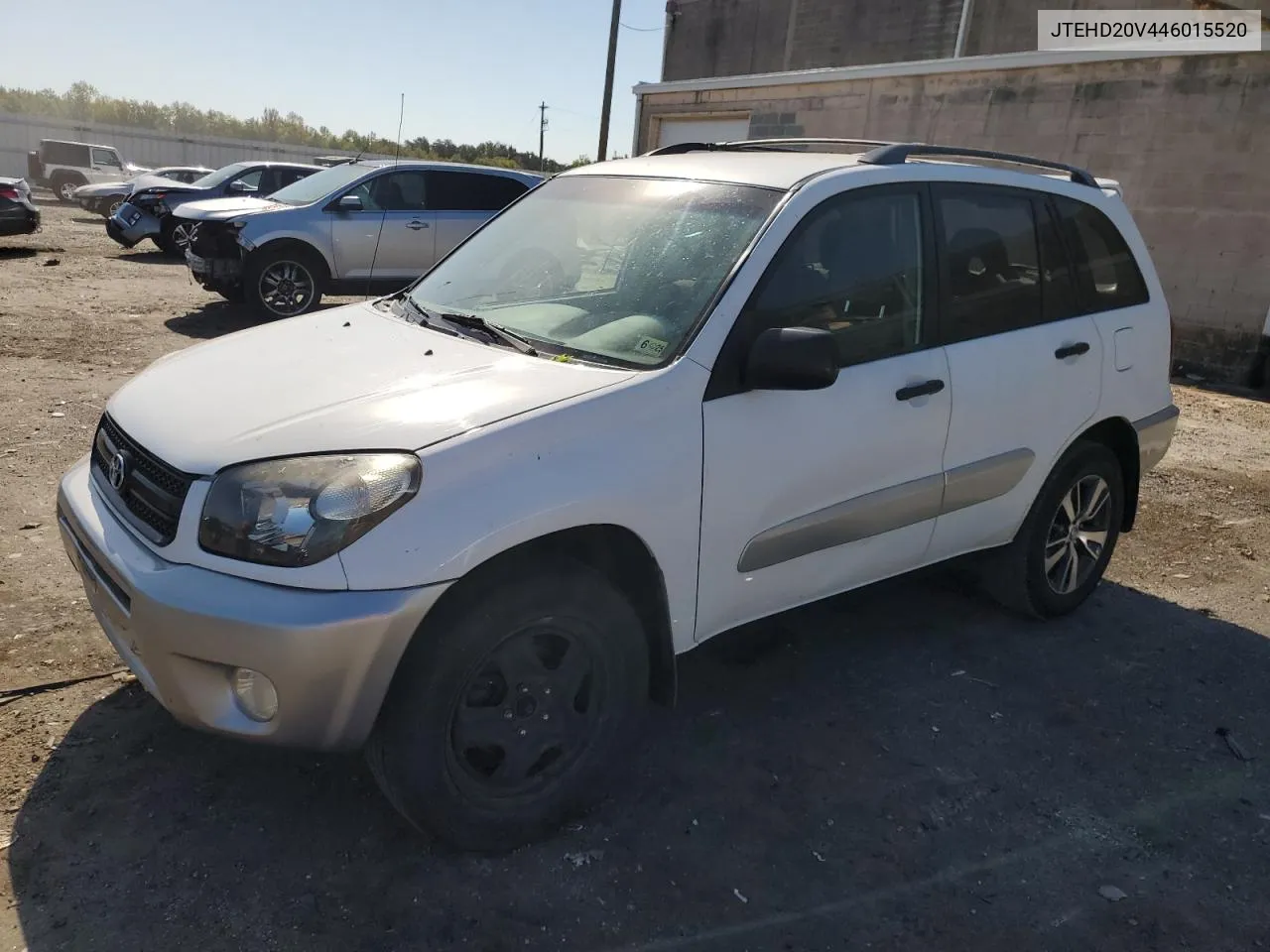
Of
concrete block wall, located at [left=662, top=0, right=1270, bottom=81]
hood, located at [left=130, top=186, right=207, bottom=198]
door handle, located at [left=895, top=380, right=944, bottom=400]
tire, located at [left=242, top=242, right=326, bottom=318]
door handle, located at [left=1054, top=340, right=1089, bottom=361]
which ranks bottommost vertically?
tire, located at [left=242, top=242, right=326, bottom=318]

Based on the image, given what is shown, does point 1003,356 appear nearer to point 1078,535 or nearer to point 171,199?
point 1078,535

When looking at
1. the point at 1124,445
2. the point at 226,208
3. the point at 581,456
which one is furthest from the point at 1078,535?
the point at 226,208

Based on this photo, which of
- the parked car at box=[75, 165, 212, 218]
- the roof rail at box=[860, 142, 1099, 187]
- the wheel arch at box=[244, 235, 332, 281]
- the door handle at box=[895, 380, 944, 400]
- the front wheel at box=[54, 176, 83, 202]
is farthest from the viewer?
the front wheel at box=[54, 176, 83, 202]

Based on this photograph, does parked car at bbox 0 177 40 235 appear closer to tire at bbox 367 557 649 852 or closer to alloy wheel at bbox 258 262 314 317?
alloy wheel at bbox 258 262 314 317

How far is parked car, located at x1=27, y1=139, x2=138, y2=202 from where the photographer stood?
28.8 m

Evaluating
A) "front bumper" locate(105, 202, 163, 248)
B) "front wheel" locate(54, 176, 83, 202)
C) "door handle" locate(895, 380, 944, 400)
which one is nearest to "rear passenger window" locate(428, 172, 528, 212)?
"front bumper" locate(105, 202, 163, 248)

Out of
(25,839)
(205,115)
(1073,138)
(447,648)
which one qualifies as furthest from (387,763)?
(205,115)

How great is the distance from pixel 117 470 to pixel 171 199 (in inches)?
575

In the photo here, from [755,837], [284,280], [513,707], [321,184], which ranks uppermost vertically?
[321,184]

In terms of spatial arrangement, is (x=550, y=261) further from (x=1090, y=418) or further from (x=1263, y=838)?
(x=1263, y=838)

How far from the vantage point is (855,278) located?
320 cm

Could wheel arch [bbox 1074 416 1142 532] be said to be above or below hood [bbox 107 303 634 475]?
below

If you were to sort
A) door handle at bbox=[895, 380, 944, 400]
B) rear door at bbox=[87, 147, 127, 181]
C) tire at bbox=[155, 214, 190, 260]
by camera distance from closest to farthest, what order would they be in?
door handle at bbox=[895, 380, 944, 400] → tire at bbox=[155, 214, 190, 260] → rear door at bbox=[87, 147, 127, 181]

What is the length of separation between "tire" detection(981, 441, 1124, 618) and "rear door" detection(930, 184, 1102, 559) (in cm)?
12
